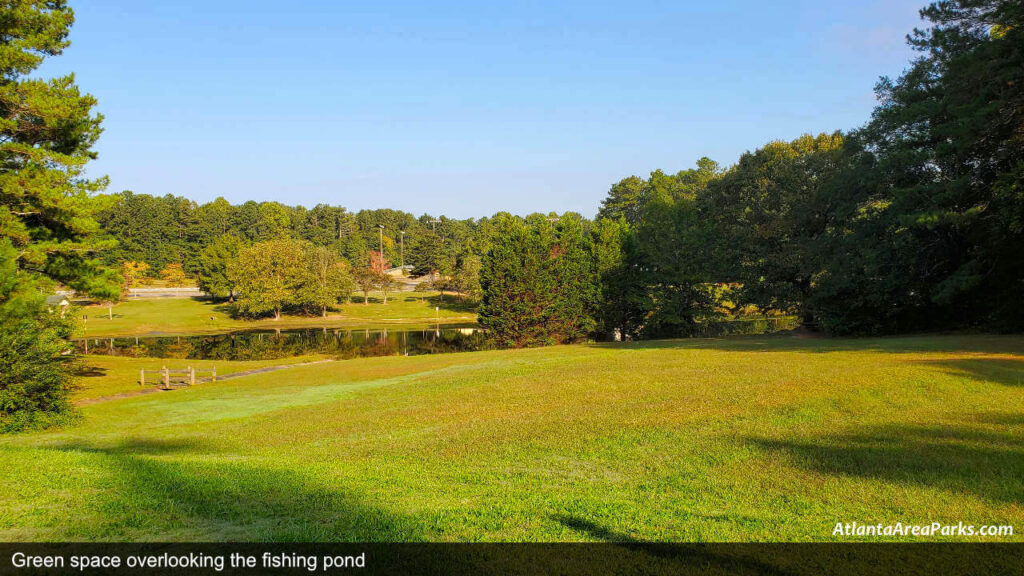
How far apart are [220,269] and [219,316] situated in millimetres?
13622

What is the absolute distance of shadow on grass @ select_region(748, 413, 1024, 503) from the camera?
258 inches

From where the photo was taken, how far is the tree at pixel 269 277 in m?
77.6

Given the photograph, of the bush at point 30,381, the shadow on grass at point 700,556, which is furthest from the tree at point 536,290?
the shadow on grass at point 700,556

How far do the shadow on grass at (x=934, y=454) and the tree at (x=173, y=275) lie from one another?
120073 mm

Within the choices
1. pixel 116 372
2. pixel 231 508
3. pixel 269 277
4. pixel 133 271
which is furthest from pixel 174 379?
pixel 133 271

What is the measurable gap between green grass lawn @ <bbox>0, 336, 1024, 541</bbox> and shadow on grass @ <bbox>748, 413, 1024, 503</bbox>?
4cm

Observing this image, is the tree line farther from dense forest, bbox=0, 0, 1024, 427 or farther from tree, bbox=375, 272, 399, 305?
tree, bbox=375, 272, 399, 305

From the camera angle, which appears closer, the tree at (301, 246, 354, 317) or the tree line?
the tree line

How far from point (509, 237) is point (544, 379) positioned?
33.5m

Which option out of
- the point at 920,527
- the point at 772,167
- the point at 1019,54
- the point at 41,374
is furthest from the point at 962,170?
the point at 41,374

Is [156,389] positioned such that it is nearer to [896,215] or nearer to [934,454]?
[934,454]

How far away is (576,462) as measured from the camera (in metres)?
8.62

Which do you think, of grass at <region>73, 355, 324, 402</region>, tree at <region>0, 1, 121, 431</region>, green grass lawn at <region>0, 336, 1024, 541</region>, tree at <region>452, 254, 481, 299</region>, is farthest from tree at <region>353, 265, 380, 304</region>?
green grass lawn at <region>0, 336, 1024, 541</region>

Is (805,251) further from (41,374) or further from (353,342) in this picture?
(353,342)
